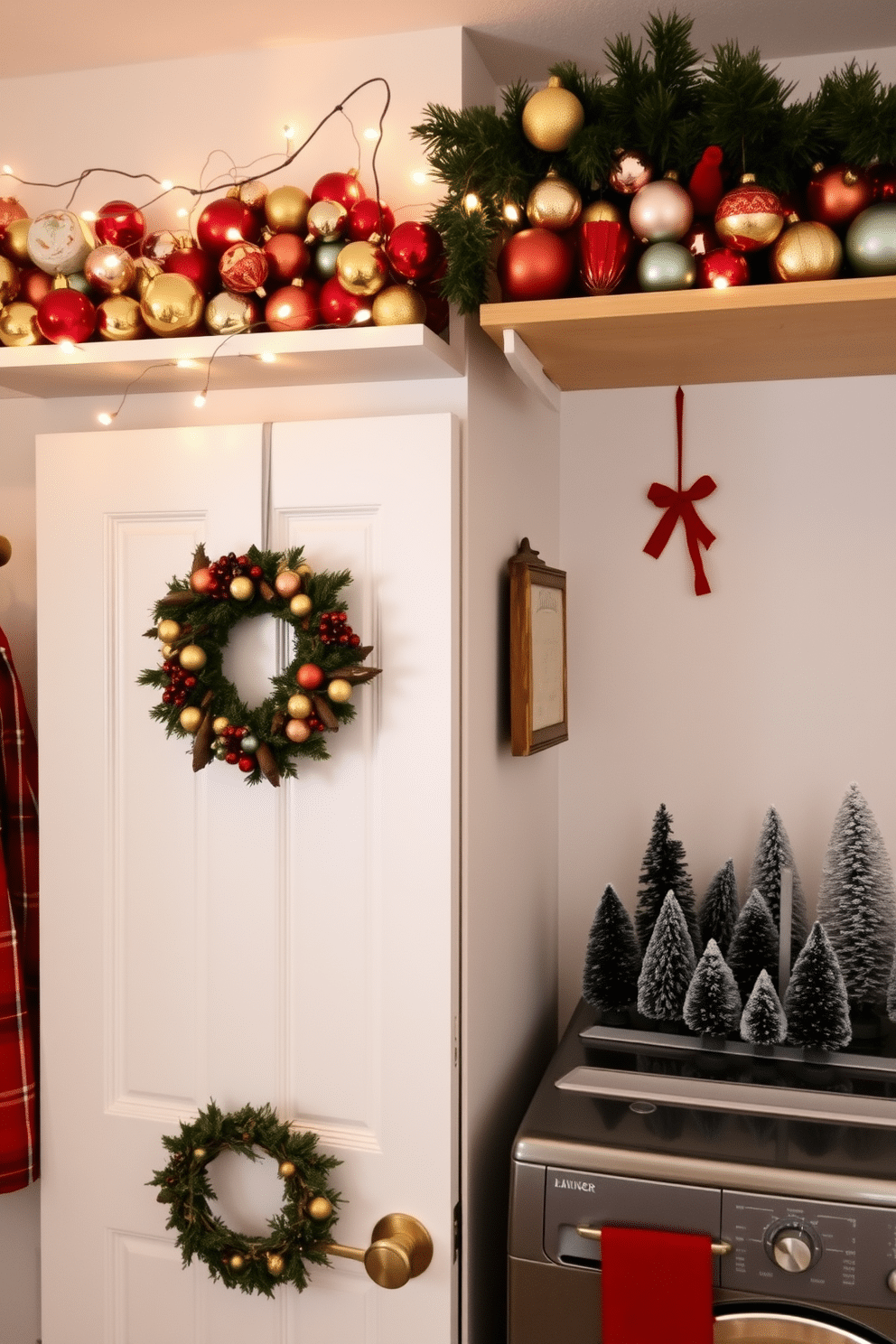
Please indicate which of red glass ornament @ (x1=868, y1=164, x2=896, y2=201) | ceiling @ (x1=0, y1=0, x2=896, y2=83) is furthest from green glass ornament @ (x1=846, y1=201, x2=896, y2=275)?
ceiling @ (x1=0, y1=0, x2=896, y2=83)

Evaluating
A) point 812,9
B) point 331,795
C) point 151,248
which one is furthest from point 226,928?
point 812,9

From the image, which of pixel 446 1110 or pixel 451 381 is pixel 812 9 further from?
pixel 446 1110

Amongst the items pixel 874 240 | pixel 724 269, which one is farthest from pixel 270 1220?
pixel 874 240

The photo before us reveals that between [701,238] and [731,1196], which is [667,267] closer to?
[701,238]

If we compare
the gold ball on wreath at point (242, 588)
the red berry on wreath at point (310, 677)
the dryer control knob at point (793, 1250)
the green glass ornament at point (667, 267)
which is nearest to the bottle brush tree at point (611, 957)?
the dryer control knob at point (793, 1250)

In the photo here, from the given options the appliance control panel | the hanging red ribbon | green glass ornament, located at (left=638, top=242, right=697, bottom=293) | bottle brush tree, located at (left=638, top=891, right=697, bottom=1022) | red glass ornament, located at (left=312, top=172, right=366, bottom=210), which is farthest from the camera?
the hanging red ribbon

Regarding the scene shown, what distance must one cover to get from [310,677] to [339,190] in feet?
2.14

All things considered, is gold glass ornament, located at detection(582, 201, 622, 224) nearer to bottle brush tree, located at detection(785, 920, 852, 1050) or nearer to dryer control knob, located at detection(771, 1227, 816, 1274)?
bottle brush tree, located at detection(785, 920, 852, 1050)

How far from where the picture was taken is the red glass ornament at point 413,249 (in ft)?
4.55

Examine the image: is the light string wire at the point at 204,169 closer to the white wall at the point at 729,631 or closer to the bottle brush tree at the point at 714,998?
the white wall at the point at 729,631

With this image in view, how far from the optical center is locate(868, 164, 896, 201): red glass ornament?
1.32 m

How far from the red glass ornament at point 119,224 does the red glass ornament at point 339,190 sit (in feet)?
0.87

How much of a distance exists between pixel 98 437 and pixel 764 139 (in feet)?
3.16

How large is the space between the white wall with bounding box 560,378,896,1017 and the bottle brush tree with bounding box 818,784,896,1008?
0.15 m
